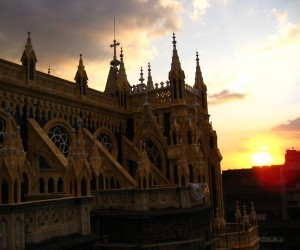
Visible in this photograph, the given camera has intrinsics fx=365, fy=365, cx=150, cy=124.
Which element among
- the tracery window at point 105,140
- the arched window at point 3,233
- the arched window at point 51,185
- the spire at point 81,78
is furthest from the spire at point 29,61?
the arched window at point 3,233

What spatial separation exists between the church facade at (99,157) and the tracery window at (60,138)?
0.20 feet

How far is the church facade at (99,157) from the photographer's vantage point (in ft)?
32.4

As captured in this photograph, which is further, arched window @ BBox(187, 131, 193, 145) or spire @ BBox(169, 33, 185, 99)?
spire @ BBox(169, 33, 185, 99)

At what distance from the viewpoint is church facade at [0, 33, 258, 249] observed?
9883 millimetres

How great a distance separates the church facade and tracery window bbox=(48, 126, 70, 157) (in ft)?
0.20

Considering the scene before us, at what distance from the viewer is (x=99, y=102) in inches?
1013

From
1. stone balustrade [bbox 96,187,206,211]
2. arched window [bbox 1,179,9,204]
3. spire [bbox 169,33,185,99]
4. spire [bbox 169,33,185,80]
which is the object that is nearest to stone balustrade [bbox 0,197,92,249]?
arched window [bbox 1,179,9,204]

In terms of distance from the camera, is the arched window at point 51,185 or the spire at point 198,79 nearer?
the arched window at point 51,185

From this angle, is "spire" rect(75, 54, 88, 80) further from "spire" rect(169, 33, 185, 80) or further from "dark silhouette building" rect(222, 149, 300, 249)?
"dark silhouette building" rect(222, 149, 300, 249)

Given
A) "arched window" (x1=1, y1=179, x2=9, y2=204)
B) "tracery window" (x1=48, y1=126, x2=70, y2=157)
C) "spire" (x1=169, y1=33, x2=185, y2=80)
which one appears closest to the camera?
"arched window" (x1=1, y1=179, x2=9, y2=204)

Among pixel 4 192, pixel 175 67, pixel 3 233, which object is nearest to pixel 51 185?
pixel 4 192

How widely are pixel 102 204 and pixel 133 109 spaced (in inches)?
452

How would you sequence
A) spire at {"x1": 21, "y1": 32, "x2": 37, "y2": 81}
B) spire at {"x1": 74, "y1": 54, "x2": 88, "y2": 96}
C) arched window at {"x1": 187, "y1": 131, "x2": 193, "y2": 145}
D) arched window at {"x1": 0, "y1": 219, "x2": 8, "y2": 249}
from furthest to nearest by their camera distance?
arched window at {"x1": 187, "y1": 131, "x2": 193, "y2": 145}, spire at {"x1": 74, "y1": 54, "x2": 88, "y2": 96}, spire at {"x1": 21, "y1": 32, "x2": 37, "y2": 81}, arched window at {"x1": 0, "y1": 219, "x2": 8, "y2": 249}

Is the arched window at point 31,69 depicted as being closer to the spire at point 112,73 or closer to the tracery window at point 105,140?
the tracery window at point 105,140
